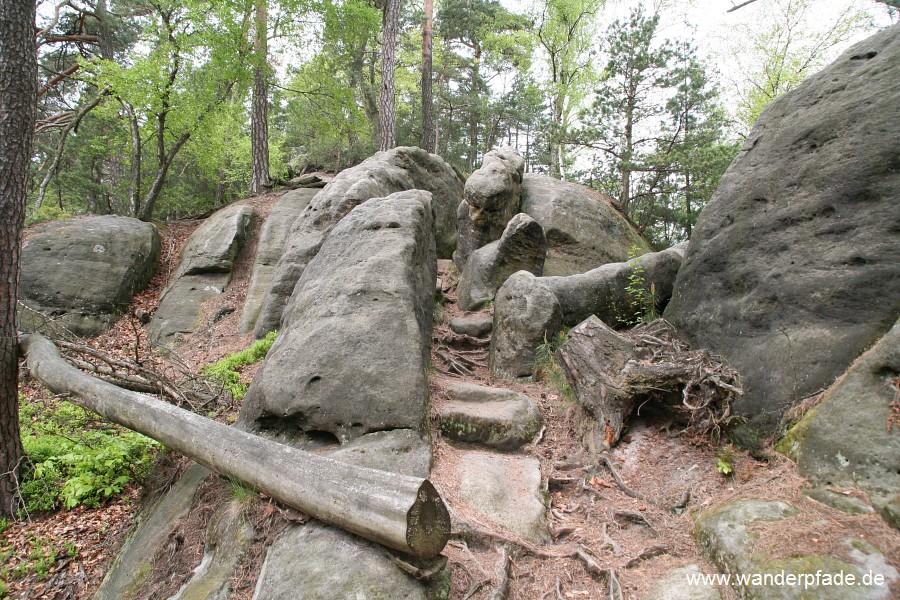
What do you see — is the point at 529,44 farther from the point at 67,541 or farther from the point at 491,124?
the point at 67,541

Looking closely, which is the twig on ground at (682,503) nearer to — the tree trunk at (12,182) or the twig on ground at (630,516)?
the twig on ground at (630,516)

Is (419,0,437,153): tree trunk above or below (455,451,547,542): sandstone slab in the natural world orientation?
above

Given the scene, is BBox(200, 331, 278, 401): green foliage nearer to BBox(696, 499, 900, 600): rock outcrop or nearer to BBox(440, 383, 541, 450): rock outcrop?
BBox(440, 383, 541, 450): rock outcrop

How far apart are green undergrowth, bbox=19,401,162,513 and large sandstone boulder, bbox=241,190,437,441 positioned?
1.54m

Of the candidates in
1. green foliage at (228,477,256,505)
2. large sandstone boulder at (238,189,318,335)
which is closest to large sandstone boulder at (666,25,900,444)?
green foliage at (228,477,256,505)

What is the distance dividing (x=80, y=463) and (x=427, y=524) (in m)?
4.69

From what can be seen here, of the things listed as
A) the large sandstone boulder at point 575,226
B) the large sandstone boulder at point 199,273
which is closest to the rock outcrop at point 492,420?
the large sandstone boulder at point 575,226

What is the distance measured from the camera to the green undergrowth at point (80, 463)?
491 centimetres

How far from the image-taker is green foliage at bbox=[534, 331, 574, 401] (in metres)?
6.18

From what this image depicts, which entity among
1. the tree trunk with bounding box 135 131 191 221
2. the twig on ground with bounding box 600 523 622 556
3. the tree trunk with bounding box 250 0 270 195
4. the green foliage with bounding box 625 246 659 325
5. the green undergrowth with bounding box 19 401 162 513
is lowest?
the green undergrowth with bounding box 19 401 162 513

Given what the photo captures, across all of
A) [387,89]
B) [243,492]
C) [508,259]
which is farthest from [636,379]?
[387,89]

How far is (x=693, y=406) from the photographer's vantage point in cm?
440

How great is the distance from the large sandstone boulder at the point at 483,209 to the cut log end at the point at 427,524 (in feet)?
27.7

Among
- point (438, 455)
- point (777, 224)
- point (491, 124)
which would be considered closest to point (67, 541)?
point (438, 455)
